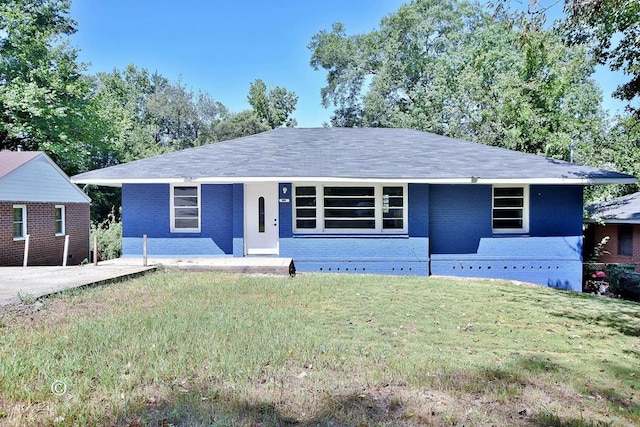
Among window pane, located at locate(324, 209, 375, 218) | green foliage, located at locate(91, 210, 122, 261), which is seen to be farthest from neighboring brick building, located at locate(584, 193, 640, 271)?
green foliage, located at locate(91, 210, 122, 261)

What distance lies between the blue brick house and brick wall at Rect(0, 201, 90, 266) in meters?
6.67

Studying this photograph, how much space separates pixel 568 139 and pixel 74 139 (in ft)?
86.2

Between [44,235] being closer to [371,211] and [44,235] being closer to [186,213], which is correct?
[186,213]

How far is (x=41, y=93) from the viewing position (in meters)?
21.0

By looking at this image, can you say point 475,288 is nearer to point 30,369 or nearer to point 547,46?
point 30,369

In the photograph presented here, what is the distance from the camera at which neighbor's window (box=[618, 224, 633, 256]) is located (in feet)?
52.6

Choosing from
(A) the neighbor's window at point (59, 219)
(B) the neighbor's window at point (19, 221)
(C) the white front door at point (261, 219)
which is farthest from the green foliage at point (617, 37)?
(A) the neighbor's window at point (59, 219)

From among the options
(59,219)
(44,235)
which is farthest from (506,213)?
(59,219)

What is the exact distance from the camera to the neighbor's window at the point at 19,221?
1620 cm

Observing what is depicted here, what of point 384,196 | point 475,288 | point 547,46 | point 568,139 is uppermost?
point 547,46

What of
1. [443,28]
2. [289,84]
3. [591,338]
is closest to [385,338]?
[591,338]

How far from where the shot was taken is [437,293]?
8648mm

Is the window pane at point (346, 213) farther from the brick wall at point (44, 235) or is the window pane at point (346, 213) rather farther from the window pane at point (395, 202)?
the brick wall at point (44, 235)

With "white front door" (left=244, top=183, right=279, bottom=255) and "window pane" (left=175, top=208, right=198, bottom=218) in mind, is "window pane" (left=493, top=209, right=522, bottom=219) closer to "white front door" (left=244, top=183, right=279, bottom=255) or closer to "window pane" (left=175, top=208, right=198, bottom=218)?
"white front door" (left=244, top=183, right=279, bottom=255)
